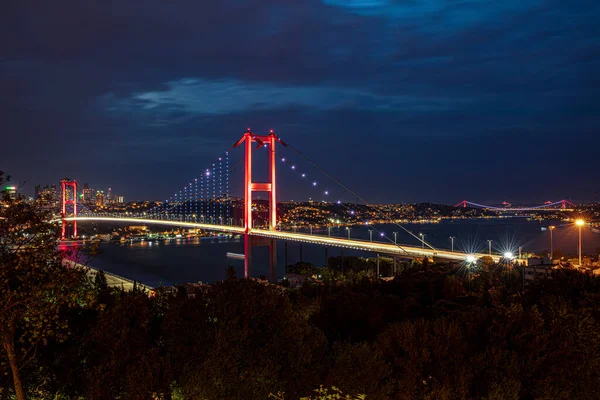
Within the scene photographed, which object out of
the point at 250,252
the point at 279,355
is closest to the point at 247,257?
the point at 250,252

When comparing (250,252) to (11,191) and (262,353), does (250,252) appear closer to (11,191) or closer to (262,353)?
(262,353)

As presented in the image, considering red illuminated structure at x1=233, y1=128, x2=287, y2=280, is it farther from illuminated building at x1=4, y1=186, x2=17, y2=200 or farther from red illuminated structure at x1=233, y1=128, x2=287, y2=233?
illuminated building at x1=4, y1=186, x2=17, y2=200

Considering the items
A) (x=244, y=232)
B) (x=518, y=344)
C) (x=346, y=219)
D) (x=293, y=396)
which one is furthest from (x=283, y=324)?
(x=346, y=219)

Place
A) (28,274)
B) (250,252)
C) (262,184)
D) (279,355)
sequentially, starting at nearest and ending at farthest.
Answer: (28,274), (279,355), (250,252), (262,184)

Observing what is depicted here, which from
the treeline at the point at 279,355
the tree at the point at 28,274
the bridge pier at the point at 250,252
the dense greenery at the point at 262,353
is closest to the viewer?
the tree at the point at 28,274

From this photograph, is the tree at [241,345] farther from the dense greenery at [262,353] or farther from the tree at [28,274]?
the tree at [28,274]

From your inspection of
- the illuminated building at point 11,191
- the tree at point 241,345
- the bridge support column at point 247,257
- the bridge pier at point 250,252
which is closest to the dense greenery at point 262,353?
the tree at point 241,345
